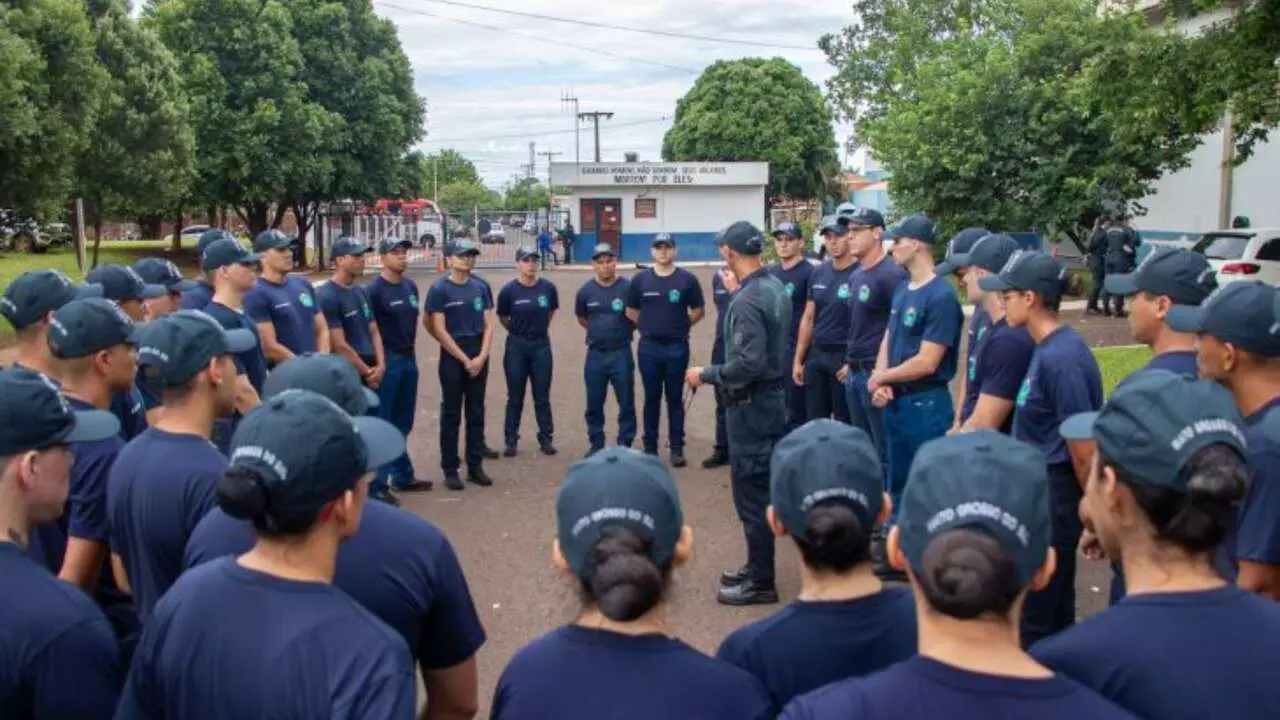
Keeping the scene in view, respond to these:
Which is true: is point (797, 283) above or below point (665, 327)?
above

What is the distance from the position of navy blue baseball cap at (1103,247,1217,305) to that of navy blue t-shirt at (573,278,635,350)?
5.83m

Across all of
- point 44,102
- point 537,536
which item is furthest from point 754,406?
point 44,102

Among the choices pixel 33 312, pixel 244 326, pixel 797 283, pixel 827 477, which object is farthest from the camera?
pixel 797 283

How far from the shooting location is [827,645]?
249cm

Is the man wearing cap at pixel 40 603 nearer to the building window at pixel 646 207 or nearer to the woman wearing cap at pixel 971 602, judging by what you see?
the woman wearing cap at pixel 971 602

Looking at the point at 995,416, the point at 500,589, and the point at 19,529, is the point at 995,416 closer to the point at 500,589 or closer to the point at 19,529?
the point at 500,589

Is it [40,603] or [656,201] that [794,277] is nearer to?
[40,603]

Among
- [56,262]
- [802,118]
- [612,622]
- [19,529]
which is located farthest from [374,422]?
[802,118]

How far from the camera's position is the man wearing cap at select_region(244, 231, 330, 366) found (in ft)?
25.6

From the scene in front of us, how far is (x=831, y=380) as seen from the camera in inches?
327

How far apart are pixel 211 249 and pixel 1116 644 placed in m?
6.36

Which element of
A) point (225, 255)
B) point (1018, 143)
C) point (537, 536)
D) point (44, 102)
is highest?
point (44, 102)

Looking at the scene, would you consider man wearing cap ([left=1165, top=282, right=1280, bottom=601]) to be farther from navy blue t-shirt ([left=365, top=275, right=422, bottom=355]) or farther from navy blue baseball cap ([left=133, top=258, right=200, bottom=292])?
navy blue t-shirt ([left=365, top=275, right=422, bottom=355])

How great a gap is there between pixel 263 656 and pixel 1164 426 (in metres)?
1.98
